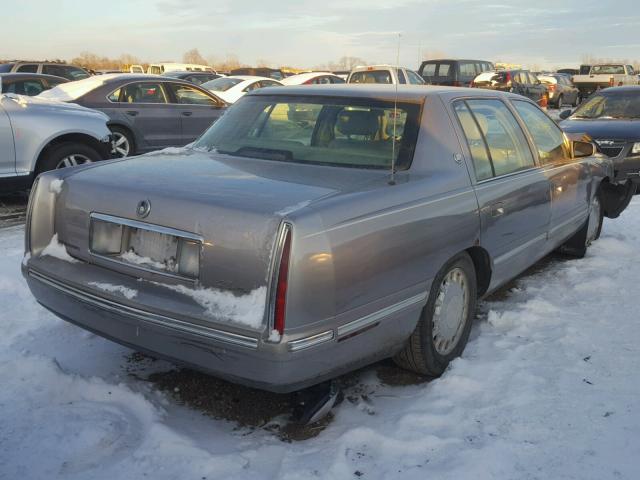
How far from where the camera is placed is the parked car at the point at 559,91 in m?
28.4

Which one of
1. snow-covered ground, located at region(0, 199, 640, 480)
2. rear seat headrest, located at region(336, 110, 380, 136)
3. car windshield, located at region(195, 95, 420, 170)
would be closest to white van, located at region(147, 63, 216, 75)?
car windshield, located at region(195, 95, 420, 170)

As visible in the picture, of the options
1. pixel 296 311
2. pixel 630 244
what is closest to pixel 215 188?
pixel 296 311

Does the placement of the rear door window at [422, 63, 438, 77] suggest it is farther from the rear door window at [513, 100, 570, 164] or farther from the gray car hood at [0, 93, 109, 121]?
the rear door window at [513, 100, 570, 164]

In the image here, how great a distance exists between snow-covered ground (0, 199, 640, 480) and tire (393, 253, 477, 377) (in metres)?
0.09

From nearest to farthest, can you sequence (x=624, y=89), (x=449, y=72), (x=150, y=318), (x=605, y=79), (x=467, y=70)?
(x=150, y=318)
(x=624, y=89)
(x=449, y=72)
(x=467, y=70)
(x=605, y=79)

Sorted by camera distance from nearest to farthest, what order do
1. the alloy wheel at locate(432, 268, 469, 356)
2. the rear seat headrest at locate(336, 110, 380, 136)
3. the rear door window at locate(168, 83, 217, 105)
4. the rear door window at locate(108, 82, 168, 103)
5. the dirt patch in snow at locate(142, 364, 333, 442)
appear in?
the dirt patch in snow at locate(142, 364, 333, 442) < the alloy wheel at locate(432, 268, 469, 356) < the rear seat headrest at locate(336, 110, 380, 136) < the rear door window at locate(108, 82, 168, 103) < the rear door window at locate(168, 83, 217, 105)

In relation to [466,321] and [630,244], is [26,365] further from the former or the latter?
[630,244]

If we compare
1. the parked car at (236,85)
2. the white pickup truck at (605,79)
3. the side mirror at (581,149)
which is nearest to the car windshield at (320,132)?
the side mirror at (581,149)

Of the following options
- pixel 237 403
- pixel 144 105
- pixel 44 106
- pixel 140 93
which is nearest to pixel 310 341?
pixel 237 403

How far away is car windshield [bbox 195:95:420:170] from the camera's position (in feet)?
11.1

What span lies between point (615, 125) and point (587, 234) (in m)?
4.29

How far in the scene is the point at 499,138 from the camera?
4086 millimetres

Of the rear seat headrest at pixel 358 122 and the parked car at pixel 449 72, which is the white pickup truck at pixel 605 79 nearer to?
the parked car at pixel 449 72

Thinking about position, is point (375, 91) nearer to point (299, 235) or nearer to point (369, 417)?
point (299, 235)
